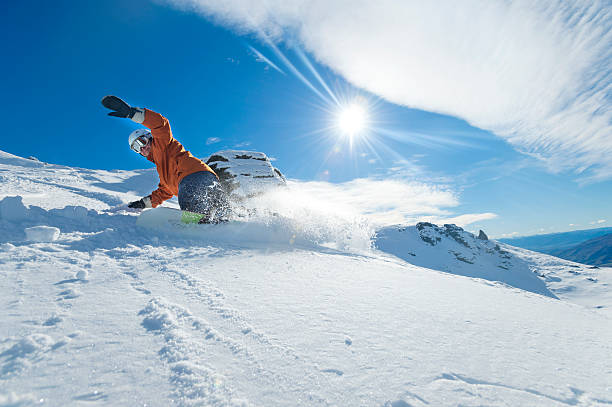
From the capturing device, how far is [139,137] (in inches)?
176

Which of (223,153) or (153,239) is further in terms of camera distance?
(223,153)

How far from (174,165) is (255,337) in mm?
3959

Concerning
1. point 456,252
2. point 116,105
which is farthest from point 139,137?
point 456,252

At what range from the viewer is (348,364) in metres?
1.14

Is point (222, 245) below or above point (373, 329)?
above

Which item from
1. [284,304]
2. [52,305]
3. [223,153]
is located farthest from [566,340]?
[223,153]

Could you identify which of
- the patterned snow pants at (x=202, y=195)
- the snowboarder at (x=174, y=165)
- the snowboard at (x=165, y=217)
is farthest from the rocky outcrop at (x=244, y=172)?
the snowboard at (x=165, y=217)

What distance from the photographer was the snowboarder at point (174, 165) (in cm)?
416

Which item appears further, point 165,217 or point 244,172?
point 244,172

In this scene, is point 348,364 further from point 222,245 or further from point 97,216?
point 97,216

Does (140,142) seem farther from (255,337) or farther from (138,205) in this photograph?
(255,337)

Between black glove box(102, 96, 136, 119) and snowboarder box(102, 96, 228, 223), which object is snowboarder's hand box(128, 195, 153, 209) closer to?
snowboarder box(102, 96, 228, 223)

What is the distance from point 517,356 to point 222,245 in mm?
3007

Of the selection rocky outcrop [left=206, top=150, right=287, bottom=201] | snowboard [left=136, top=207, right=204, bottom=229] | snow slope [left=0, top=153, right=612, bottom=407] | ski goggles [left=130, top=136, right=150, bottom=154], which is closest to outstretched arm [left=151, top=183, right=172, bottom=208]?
ski goggles [left=130, top=136, right=150, bottom=154]
